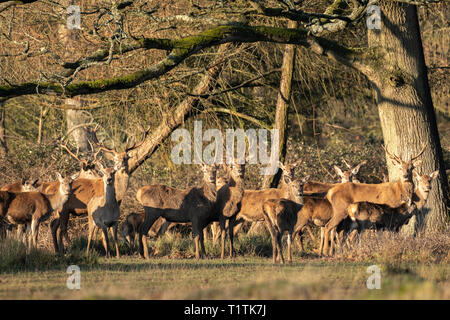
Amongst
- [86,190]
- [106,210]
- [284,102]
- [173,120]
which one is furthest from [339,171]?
[106,210]

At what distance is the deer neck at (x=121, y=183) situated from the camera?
14.9m

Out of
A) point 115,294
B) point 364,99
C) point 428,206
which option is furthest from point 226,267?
point 364,99

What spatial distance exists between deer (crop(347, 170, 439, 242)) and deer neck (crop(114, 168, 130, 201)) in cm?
434

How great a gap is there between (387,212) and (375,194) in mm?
883

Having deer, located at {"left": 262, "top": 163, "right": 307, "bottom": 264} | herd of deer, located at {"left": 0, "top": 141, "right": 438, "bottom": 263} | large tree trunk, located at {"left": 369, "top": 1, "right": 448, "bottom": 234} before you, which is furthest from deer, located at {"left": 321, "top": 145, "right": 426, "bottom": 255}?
deer, located at {"left": 262, "top": 163, "right": 307, "bottom": 264}

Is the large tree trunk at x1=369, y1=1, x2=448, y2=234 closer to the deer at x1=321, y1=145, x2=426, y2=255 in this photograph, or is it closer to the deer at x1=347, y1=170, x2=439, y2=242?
the deer at x1=321, y1=145, x2=426, y2=255

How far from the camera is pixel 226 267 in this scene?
1218 centimetres

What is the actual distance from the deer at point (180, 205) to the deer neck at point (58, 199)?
4.59 ft

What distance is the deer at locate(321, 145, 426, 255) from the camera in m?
14.7

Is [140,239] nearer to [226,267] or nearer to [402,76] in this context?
[226,267]

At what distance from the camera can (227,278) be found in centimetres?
1084

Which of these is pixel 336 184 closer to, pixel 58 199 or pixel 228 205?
pixel 228 205
